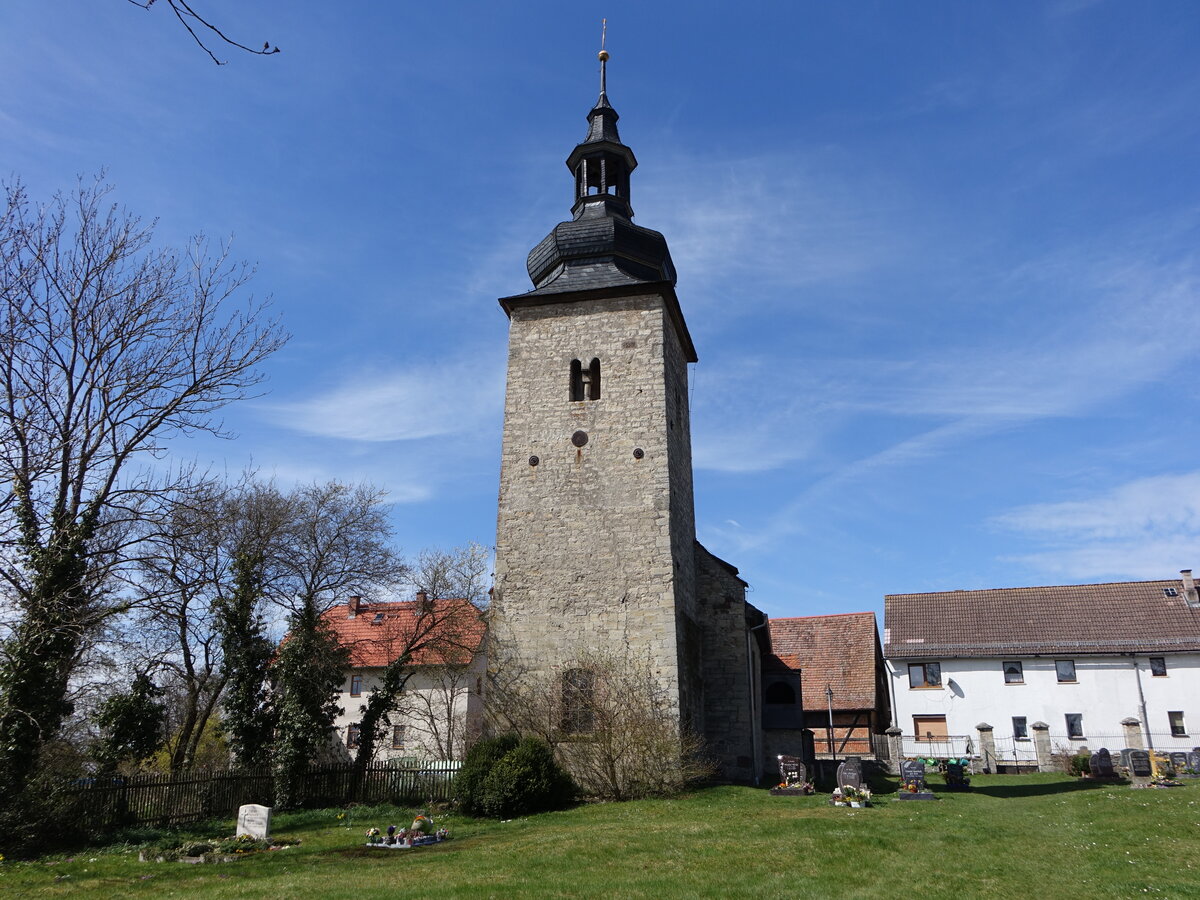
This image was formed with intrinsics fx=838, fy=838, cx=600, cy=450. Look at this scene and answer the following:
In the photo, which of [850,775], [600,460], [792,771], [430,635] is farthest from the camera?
[430,635]

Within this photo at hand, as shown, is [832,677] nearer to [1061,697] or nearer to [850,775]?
[1061,697]

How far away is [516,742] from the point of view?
1716cm

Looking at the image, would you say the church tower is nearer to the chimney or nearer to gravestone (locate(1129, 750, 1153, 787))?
→ gravestone (locate(1129, 750, 1153, 787))

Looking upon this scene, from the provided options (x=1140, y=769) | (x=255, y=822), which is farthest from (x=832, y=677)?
(x=255, y=822)

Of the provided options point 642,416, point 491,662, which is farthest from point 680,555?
point 491,662

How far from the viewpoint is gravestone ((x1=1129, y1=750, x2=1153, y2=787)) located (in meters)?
20.0

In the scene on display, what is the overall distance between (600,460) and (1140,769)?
15.1 metres

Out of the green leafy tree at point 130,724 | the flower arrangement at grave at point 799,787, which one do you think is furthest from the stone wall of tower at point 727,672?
the green leafy tree at point 130,724

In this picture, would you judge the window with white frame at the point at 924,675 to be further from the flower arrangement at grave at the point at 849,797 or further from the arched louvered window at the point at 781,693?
the flower arrangement at grave at the point at 849,797

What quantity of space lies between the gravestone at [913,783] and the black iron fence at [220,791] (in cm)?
996

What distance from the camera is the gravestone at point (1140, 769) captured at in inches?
789

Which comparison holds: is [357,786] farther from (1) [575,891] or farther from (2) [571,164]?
(2) [571,164]

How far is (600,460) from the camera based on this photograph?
2100 cm

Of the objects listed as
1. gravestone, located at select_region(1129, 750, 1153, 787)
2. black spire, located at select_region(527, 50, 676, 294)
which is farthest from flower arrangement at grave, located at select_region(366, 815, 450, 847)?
gravestone, located at select_region(1129, 750, 1153, 787)
